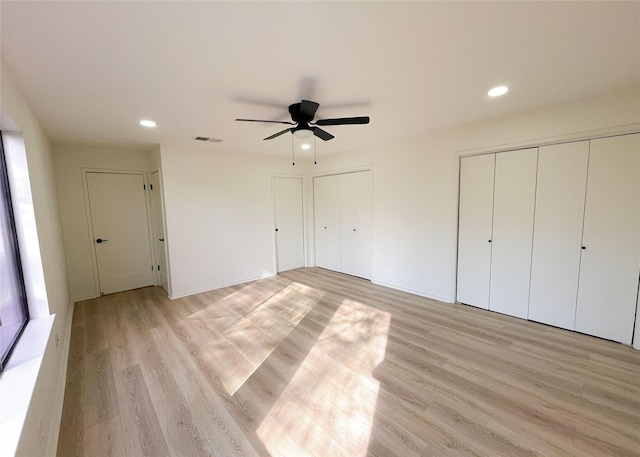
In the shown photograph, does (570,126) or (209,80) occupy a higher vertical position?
(209,80)

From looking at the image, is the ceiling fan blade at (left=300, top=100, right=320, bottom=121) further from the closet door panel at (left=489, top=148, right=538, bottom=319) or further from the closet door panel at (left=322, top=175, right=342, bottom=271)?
the closet door panel at (left=322, top=175, right=342, bottom=271)

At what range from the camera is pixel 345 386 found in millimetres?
2139

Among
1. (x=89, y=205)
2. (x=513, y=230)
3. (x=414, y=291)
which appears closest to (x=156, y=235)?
(x=89, y=205)

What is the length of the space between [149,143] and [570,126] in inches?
208

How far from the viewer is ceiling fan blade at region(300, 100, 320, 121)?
2166 millimetres

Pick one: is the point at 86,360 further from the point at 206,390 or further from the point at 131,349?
the point at 206,390

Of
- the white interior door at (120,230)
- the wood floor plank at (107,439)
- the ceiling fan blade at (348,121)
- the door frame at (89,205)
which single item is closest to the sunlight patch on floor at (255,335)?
the wood floor plank at (107,439)

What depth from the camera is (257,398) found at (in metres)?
2.03

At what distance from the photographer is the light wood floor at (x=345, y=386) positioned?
164 cm

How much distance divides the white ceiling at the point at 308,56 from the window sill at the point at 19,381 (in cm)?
183

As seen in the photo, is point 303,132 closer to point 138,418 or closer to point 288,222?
point 138,418

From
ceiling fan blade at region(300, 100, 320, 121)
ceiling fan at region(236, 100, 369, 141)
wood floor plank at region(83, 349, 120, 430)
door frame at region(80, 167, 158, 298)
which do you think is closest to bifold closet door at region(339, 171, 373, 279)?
ceiling fan at region(236, 100, 369, 141)

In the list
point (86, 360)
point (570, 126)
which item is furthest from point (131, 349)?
point (570, 126)

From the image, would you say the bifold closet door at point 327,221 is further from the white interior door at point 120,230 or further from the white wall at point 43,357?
the white wall at point 43,357
